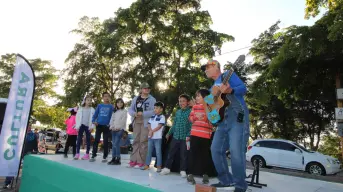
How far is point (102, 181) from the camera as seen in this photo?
3527 mm

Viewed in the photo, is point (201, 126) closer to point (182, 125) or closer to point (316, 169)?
point (182, 125)

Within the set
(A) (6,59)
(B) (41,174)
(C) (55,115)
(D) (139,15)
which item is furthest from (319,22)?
(A) (6,59)

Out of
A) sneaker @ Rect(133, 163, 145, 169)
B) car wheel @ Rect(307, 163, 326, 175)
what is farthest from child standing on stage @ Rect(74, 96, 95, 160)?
car wheel @ Rect(307, 163, 326, 175)

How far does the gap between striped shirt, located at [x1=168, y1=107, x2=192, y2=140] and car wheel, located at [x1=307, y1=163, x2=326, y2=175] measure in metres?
9.32

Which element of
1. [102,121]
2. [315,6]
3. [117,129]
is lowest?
[117,129]

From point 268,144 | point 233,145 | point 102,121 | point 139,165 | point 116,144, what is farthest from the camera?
point 268,144

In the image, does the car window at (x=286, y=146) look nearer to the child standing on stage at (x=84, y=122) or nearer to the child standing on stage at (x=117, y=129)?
the child standing on stage at (x=117, y=129)

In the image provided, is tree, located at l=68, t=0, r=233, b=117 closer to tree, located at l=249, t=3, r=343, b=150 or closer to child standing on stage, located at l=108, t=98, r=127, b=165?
tree, located at l=249, t=3, r=343, b=150

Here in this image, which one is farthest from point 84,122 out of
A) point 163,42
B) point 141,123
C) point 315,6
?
point 163,42

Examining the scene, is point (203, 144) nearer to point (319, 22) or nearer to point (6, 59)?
point (319, 22)

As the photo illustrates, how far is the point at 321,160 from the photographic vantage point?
11367mm

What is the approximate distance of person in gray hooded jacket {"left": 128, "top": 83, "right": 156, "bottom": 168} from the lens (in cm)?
532

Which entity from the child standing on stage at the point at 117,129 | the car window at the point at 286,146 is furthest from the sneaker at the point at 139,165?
the car window at the point at 286,146

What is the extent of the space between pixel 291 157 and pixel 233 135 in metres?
10.6
